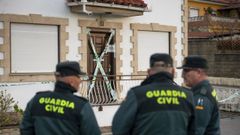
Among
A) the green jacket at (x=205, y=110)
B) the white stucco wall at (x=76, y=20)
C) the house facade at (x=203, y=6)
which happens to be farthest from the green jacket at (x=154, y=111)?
the house facade at (x=203, y=6)

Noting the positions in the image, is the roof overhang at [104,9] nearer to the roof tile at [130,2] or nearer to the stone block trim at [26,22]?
the roof tile at [130,2]

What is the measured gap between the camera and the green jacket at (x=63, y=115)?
4105mm

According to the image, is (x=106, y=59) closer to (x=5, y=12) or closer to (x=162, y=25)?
(x=162, y=25)

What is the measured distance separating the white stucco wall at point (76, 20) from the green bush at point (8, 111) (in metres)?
0.23

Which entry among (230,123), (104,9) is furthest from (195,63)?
(230,123)

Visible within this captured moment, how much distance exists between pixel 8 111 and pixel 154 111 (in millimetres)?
7665

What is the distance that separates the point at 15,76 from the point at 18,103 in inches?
27.8

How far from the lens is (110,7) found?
12.8 metres

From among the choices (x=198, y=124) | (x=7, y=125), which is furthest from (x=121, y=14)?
(x=198, y=124)

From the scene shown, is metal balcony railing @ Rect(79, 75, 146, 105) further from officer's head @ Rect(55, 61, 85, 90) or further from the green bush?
officer's head @ Rect(55, 61, 85, 90)

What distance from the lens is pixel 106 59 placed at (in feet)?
45.5

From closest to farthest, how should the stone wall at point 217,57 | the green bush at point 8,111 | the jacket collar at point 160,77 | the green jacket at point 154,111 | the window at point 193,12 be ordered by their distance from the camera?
1. the green jacket at point 154,111
2. the jacket collar at point 160,77
3. the green bush at point 8,111
4. the stone wall at point 217,57
5. the window at point 193,12

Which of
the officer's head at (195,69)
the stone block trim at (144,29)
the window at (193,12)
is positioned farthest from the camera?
the window at (193,12)

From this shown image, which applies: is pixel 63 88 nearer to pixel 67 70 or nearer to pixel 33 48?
pixel 67 70
